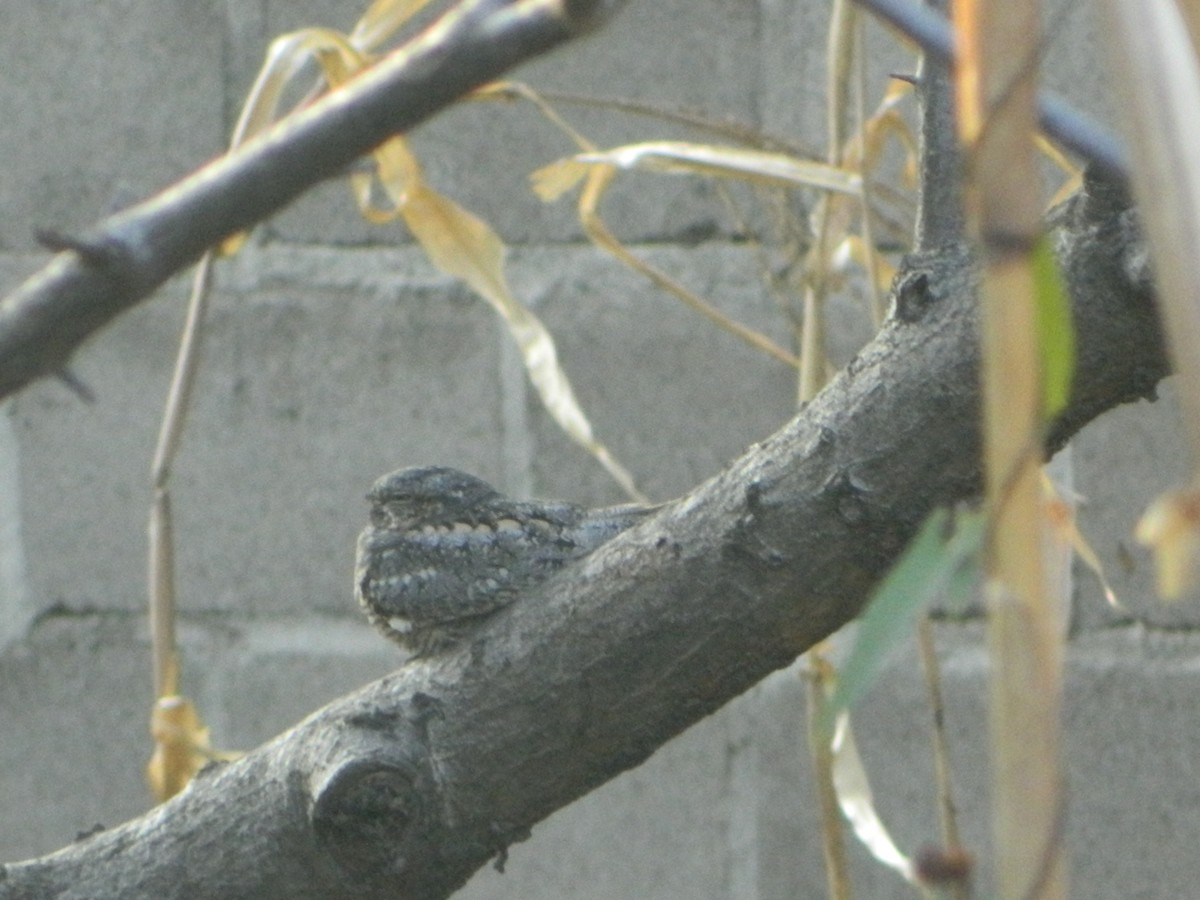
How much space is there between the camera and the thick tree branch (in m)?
0.29

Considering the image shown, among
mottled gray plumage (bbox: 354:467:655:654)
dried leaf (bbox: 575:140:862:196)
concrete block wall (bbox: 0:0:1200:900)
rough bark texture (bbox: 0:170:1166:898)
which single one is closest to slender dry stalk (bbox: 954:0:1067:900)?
rough bark texture (bbox: 0:170:1166:898)

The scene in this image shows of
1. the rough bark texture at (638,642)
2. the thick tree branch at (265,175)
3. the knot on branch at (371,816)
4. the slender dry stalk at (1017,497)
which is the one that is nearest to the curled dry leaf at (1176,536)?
the slender dry stalk at (1017,497)

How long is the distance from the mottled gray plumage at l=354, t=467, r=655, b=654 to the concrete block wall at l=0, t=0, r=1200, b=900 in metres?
0.50

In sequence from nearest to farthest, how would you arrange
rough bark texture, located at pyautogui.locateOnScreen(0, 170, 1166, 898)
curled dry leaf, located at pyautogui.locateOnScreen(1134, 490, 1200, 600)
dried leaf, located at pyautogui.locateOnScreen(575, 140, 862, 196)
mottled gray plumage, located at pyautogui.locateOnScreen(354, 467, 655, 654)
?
1. curled dry leaf, located at pyautogui.locateOnScreen(1134, 490, 1200, 600)
2. rough bark texture, located at pyautogui.locateOnScreen(0, 170, 1166, 898)
3. mottled gray plumage, located at pyautogui.locateOnScreen(354, 467, 655, 654)
4. dried leaf, located at pyautogui.locateOnScreen(575, 140, 862, 196)

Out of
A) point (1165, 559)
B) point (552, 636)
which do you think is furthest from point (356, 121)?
point (552, 636)

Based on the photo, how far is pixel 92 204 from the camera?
154 cm

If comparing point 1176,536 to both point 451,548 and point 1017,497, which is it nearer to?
point 1017,497

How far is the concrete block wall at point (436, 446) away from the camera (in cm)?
143

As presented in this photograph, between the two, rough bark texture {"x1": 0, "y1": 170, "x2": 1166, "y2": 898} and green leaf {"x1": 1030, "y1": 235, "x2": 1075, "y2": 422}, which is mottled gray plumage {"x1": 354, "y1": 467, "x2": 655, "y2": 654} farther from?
green leaf {"x1": 1030, "y1": 235, "x2": 1075, "y2": 422}

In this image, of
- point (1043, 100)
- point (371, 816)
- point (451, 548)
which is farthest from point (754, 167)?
point (1043, 100)

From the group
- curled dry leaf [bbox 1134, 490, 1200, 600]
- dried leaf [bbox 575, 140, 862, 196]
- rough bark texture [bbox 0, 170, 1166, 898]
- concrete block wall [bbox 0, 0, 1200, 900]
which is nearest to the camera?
curled dry leaf [bbox 1134, 490, 1200, 600]

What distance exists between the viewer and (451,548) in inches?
34.6

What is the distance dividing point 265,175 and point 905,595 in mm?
136

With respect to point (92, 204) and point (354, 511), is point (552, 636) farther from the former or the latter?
point (92, 204)
